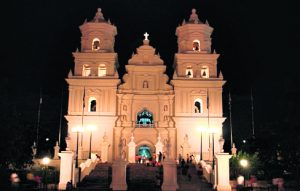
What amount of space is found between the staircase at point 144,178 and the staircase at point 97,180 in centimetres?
154

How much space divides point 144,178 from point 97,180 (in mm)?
3556

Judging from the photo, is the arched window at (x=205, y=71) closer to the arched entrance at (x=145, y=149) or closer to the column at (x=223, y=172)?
the arched entrance at (x=145, y=149)

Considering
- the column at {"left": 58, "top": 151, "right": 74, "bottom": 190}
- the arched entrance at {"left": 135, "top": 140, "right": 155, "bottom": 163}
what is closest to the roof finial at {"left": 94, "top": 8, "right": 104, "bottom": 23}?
the arched entrance at {"left": 135, "top": 140, "right": 155, "bottom": 163}

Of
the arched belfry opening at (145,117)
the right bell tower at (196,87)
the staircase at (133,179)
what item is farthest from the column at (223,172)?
the arched belfry opening at (145,117)

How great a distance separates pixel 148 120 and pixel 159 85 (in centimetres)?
427

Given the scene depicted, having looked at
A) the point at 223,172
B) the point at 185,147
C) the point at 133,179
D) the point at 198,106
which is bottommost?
the point at 133,179

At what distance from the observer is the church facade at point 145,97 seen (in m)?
47.2

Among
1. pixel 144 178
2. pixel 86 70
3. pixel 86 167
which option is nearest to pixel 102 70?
pixel 86 70

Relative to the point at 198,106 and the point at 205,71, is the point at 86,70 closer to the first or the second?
the point at 205,71

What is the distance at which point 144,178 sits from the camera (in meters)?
33.1

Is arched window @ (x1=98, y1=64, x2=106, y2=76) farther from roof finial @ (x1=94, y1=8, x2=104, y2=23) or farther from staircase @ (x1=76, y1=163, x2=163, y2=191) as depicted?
staircase @ (x1=76, y1=163, x2=163, y2=191)

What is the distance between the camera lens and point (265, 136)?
38.9 metres

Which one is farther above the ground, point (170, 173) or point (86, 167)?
point (86, 167)

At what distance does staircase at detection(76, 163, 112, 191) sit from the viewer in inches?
1179
